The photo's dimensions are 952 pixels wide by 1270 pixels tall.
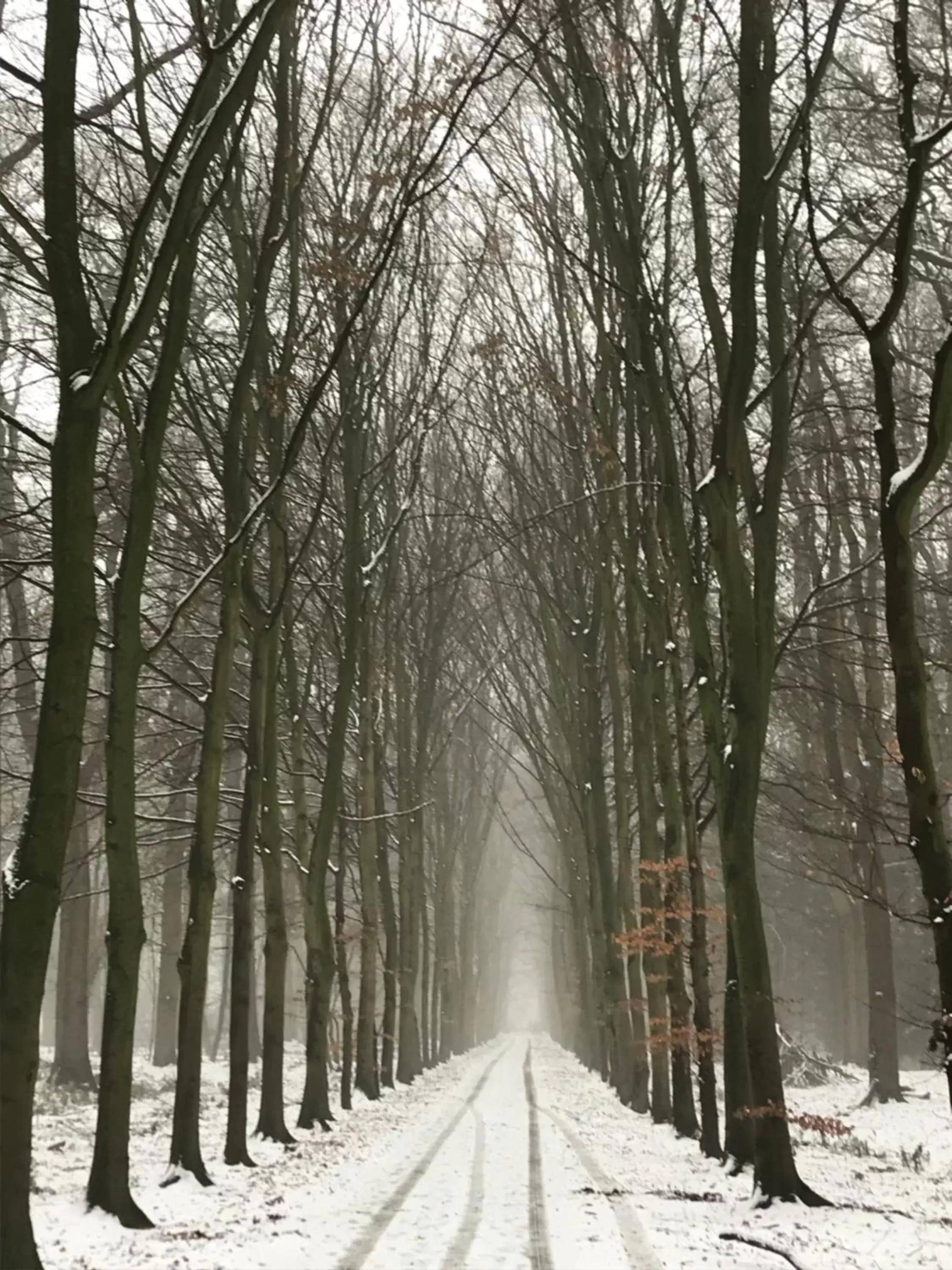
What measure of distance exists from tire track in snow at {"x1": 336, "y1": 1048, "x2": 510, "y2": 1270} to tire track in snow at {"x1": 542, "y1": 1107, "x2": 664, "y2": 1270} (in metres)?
0.69

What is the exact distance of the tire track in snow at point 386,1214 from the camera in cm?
702

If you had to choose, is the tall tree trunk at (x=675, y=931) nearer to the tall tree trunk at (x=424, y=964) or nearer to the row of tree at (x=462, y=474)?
the row of tree at (x=462, y=474)

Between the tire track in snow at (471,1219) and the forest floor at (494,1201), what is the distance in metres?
0.03

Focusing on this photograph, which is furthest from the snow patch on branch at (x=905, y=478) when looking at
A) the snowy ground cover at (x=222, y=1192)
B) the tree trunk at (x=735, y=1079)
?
the snowy ground cover at (x=222, y=1192)

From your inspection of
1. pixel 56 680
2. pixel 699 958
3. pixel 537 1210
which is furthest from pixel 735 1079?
pixel 56 680

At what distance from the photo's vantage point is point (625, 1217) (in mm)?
8539

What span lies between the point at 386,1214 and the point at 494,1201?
105 cm

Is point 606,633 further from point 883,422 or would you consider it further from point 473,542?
point 883,422

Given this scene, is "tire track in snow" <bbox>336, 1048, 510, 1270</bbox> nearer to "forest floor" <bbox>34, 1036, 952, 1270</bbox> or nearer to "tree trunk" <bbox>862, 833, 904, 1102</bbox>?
"forest floor" <bbox>34, 1036, 952, 1270</bbox>

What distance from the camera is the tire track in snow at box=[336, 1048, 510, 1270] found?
7.02m

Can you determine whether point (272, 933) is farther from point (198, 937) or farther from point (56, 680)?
point (56, 680)

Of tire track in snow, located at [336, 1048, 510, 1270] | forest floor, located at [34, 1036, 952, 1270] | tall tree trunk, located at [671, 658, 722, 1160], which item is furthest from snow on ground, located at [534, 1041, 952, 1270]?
Answer: tire track in snow, located at [336, 1048, 510, 1270]

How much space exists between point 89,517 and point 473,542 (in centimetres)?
1588

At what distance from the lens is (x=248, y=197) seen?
13.1m
